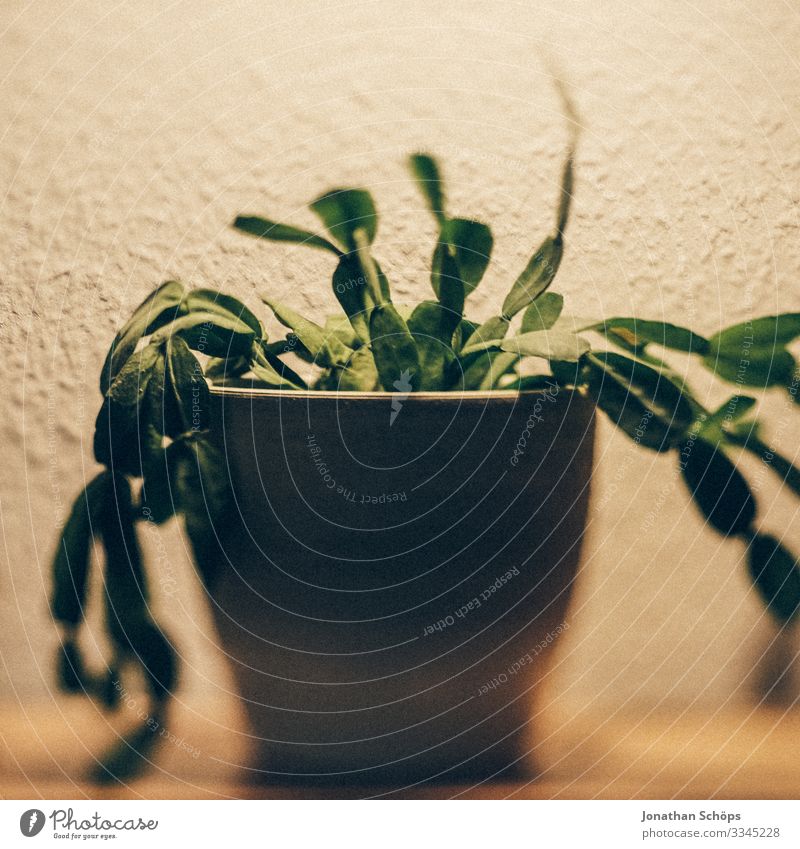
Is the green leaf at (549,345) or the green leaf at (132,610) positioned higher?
the green leaf at (549,345)

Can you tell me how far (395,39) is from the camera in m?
0.37

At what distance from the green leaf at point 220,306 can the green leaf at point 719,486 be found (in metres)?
0.18

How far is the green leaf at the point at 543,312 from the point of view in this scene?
1.01 feet

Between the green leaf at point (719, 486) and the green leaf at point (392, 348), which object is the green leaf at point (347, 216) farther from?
the green leaf at point (719, 486)

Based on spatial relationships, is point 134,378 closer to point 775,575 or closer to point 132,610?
point 132,610

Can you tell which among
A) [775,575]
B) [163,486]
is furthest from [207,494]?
[775,575]

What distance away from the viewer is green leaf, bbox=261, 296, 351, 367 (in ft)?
1.00

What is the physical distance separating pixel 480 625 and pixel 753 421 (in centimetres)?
14

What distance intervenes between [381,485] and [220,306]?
0.10 meters

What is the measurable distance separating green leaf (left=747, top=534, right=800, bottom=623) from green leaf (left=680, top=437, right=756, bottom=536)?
0.02 metres

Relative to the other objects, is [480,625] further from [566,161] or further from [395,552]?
[566,161]

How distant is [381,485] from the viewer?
0.92ft
